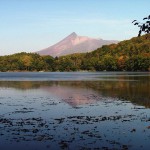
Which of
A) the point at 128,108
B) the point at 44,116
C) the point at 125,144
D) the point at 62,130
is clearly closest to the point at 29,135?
the point at 62,130

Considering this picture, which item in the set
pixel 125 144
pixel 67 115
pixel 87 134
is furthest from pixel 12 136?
pixel 67 115

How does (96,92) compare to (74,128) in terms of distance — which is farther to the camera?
(96,92)

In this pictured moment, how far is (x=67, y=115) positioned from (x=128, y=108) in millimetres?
8870

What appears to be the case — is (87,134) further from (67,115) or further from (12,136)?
(67,115)

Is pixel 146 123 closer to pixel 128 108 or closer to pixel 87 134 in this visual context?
pixel 87 134

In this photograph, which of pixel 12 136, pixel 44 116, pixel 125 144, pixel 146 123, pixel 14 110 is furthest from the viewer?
pixel 14 110

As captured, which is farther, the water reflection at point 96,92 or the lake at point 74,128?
the water reflection at point 96,92

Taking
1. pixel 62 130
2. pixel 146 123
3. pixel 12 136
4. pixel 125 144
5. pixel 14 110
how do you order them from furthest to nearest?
1. pixel 14 110
2. pixel 146 123
3. pixel 62 130
4. pixel 12 136
5. pixel 125 144

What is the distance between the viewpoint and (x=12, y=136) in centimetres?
2375

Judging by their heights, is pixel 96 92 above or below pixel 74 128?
below

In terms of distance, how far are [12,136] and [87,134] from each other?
5244mm

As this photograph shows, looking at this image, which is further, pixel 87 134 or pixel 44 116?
pixel 44 116

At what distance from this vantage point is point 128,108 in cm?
3975

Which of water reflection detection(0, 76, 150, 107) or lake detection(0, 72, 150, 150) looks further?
water reflection detection(0, 76, 150, 107)
